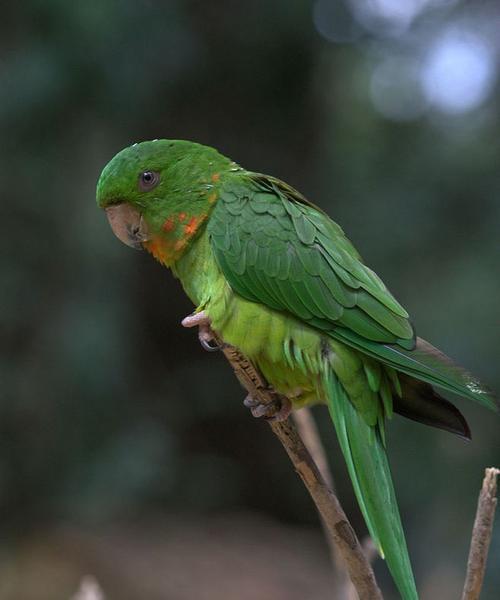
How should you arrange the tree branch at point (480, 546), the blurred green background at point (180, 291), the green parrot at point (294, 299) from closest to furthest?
the tree branch at point (480, 546), the green parrot at point (294, 299), the blurred green background at point (180, 291)

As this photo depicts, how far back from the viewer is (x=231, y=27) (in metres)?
4.61

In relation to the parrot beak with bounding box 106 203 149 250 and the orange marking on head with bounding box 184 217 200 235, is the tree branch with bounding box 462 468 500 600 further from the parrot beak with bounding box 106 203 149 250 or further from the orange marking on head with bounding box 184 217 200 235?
the parrot beak with bounding box 106 203 149 250

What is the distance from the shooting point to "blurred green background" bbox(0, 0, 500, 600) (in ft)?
13.0

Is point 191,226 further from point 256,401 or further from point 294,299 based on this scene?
point 256,401

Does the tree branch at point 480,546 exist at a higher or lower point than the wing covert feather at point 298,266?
lower

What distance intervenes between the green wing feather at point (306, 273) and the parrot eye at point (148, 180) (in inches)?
7.2

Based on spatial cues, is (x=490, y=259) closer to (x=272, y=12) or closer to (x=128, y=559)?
(x=272, y=12)

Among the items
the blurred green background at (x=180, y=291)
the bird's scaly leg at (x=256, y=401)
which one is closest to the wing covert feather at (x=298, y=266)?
the bird's scaly leg at (x=256, y=401)

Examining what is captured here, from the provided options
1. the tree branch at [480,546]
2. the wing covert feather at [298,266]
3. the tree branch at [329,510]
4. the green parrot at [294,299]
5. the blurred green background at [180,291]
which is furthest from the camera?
the blurred green background at [180,291]

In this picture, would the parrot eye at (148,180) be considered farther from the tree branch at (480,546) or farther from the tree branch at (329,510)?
the tree branch at (480,546)

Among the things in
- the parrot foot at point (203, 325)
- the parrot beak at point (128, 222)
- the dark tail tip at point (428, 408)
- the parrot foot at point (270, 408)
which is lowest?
the parrot foot at point (270, 408)

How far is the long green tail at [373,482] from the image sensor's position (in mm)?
1344

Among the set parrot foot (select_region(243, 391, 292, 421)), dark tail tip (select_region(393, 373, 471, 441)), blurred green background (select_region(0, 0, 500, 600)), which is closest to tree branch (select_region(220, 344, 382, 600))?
parrot foot (select_region(243, 391, 292, 421))

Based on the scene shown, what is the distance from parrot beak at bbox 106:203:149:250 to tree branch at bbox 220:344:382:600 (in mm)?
499
